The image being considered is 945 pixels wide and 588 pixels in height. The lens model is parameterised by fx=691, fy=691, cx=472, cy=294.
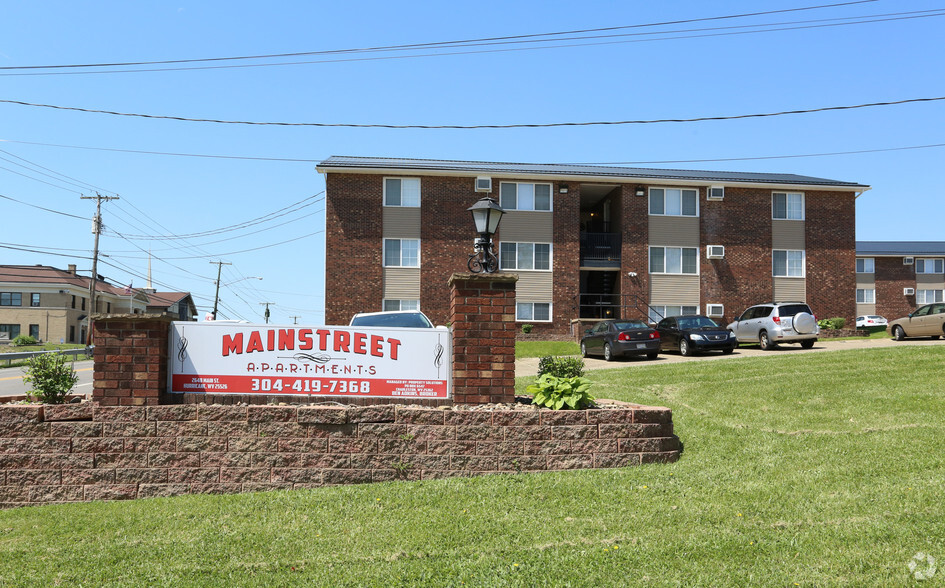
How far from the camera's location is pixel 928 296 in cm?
5781

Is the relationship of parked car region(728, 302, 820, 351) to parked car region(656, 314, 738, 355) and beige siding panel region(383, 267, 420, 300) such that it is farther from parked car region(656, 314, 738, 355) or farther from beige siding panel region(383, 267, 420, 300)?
beige siding panel region(383, 267, 420, 300)

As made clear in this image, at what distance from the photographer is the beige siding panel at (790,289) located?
34.5m

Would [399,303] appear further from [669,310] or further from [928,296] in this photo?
[928,296]

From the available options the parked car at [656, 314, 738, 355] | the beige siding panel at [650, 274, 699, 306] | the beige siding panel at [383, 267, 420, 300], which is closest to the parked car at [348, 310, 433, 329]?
the parked car at [656, 314, 738, 355]

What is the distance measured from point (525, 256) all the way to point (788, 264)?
13.3 m

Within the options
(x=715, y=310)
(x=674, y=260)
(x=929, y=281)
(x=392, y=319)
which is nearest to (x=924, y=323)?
(x=715, y=310)

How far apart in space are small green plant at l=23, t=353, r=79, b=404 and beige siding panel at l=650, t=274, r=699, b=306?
1156 inches

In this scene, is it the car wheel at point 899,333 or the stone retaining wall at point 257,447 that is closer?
the stone retaining wall at point 257,447

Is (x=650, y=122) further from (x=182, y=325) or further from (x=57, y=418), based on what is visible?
(x=57, y=418)

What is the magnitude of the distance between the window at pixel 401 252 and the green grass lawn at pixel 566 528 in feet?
80.7

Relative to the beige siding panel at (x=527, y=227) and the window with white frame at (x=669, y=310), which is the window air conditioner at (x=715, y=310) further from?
the beige siding panel at (x=527, y=227)

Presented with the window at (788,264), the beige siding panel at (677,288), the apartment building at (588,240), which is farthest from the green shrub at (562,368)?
the window at (788,264)

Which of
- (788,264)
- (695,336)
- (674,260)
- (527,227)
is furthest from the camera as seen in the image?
(788,264)

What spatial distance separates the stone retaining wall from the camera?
24.5 ft
